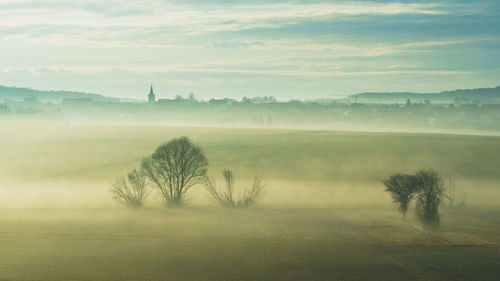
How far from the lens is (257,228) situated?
34.8 m

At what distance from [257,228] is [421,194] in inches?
537

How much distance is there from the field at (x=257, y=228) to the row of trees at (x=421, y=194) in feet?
3.28

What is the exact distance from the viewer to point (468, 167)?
67.3 metres

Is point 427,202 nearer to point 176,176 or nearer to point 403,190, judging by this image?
point 403,190

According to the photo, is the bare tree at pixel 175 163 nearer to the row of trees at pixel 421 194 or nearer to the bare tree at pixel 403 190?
the bare tree at pixel 403 190

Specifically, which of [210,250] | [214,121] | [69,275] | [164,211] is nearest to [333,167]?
[164,211]

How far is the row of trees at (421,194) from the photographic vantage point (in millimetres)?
37188

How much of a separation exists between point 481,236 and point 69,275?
81.5ft

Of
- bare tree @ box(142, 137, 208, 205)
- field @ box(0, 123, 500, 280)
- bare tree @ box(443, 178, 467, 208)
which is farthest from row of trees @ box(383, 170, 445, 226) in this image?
bare tree @ box(142, 137, 208, 205)

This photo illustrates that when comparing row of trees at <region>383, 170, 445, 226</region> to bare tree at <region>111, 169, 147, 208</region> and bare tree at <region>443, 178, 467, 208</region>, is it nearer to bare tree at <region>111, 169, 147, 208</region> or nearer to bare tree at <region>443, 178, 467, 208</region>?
bare tree at <region>443, 178, 467, 208</region>

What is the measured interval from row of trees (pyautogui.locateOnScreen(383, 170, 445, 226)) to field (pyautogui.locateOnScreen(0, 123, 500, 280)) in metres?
1.00

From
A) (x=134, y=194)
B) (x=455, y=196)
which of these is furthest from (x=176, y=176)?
(x=455, y=196)

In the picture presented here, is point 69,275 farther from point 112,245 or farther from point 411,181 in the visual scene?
point 411,181

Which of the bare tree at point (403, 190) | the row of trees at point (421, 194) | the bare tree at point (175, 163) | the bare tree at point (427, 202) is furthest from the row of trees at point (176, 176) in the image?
the bare tree at point (427, 202)
